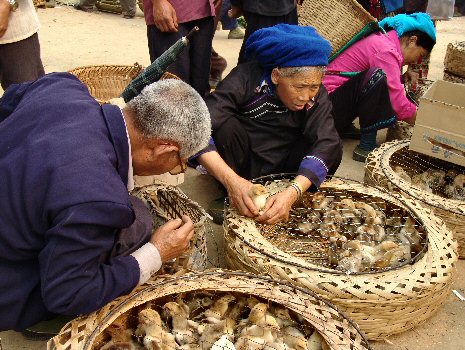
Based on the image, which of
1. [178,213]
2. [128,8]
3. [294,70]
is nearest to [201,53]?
[294,70]

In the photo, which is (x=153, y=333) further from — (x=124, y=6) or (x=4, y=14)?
(x=124, y=6)

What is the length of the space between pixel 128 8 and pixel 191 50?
5677mm

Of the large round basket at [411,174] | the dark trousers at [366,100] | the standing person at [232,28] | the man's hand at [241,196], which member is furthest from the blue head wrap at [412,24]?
the standing person at [232,28]

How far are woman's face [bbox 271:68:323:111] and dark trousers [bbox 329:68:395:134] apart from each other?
1.13m

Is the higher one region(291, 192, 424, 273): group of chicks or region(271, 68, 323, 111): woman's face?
region(271, 68, 323, 111): woman's face

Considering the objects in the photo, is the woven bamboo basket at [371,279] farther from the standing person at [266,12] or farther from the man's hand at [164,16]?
the standing person at [266,12]

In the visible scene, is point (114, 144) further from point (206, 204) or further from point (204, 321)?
point (206, 204)

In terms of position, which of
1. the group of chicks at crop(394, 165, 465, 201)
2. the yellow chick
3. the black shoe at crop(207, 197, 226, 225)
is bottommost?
the black shoe at crop(207, 197, 226, 225)

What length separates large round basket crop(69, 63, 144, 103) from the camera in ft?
12.3

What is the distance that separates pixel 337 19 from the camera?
403cm

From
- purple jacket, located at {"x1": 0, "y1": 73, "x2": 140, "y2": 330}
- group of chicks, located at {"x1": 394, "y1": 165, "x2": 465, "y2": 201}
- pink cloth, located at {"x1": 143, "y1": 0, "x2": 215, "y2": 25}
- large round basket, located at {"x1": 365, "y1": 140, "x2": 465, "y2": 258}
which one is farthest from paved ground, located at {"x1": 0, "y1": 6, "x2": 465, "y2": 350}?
pink cloth, located at {"x1": 143, "y1": 0, "x2": 215, "y2": 25}

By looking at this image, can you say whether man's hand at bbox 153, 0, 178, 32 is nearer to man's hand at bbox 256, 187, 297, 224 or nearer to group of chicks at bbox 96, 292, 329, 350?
man's hand at bbox 256, 187, 297, 224

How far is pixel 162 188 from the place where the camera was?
2.75m

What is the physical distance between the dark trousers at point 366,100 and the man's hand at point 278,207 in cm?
161
